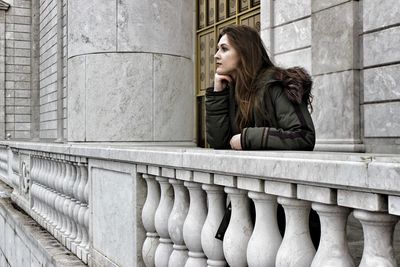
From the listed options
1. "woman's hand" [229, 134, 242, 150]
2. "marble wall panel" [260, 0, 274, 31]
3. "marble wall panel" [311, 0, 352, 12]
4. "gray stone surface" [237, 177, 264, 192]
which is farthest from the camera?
"marble wall panel" [260, 0, 274, 31]

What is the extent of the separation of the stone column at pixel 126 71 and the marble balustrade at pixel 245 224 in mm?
5522

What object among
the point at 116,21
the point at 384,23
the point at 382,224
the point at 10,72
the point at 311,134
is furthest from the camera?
the point at 10,72

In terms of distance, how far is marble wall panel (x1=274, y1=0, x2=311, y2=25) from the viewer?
282 inches

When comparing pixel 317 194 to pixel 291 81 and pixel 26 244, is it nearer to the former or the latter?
pixel 291 81

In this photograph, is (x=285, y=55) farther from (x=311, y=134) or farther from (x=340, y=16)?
(x=311, y=134)

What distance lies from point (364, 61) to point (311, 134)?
419 cm

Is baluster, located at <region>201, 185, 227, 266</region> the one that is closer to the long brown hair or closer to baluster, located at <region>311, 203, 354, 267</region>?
the long brown hair

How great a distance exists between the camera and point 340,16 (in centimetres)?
640

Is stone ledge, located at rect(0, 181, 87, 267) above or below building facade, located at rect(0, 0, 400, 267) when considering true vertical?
below

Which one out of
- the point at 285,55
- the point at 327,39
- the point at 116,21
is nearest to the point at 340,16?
the point at 327,39

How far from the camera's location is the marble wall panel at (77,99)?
8586mm

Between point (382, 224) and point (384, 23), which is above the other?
point (384, 23)

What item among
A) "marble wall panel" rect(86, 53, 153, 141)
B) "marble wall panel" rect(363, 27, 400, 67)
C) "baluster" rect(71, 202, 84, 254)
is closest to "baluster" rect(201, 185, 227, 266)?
Result: "baluster" rect(71, 202, 84, 254)

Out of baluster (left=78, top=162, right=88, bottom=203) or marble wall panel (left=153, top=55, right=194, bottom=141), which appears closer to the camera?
baluster (left=78, top=162, right=88, bottom=203)
